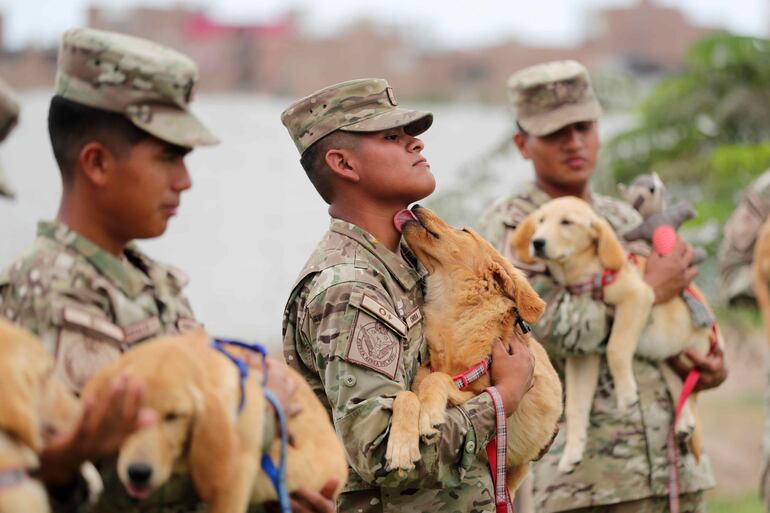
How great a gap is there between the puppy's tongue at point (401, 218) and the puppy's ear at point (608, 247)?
1322 mm

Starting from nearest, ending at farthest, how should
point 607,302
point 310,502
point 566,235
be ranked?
1. point 310,502
2. point 566,235
3. point 607,302

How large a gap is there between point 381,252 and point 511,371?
1.93ft

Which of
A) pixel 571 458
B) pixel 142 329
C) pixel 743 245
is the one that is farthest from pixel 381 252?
pixel 743 245

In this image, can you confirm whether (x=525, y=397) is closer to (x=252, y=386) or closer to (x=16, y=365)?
(x=252, y=386)

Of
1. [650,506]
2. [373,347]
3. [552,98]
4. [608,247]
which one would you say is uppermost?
[552,98]

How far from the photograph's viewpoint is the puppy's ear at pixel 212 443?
98.8 inches

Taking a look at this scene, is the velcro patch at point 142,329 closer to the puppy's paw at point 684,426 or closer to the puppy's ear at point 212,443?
the puppy's ear at point 212,443

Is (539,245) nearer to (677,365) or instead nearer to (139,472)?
(677,365)

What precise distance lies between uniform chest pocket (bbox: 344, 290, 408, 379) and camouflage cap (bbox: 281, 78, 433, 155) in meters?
0.62

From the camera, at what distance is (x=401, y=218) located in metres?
3.95

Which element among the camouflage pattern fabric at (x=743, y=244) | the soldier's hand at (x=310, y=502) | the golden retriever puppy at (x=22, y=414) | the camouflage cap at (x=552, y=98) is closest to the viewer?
the golden retriever puppy at (x=22, y=414)

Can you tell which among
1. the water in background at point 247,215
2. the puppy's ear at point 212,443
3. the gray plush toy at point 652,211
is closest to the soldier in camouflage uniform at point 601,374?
the gray plush toy at point 652,211

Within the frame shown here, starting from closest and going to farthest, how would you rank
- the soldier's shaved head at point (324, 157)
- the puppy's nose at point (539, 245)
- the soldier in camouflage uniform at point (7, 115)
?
the soldier in camouflage uniform at point (7, 115), the soldier's shaved head at point (324, 157), the puppy's nose at point (539, 245)

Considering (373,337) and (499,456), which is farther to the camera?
(499,456)
